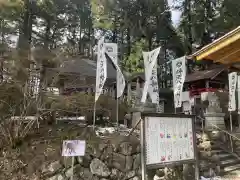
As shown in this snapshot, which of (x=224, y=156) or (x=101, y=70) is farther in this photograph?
(x=224, y=156)

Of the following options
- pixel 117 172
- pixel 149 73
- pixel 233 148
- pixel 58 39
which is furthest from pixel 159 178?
pixel 58 39

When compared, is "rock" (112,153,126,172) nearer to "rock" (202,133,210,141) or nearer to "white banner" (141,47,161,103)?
"white banner" (141,47,161,103)

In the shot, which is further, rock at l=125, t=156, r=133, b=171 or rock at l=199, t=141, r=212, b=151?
rock at l=199, t=141, r=212, b=151

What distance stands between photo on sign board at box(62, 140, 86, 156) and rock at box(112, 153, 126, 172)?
5.45 feet

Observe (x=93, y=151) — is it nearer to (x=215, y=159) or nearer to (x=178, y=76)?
(x=215, y=159)

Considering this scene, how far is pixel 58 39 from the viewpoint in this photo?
20.6 meters

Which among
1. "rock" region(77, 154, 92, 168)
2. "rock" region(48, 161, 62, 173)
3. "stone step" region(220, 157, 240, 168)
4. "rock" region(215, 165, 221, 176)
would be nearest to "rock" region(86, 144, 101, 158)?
"rock" region(77, 154, 92, 168)

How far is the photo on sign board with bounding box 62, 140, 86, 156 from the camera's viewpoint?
465 centimetres

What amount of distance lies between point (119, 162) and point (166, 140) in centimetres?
167

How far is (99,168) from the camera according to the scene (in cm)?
585

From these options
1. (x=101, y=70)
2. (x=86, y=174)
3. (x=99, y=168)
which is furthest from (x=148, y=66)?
(x=86, y=174)

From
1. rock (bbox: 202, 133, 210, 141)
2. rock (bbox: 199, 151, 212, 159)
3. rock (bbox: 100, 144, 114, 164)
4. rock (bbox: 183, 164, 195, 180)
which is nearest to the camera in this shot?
rock (bbox: 100, 144, 114, 164)

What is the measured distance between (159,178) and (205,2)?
1954 cm

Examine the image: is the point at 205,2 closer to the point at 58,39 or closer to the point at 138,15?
the point at 138,15
